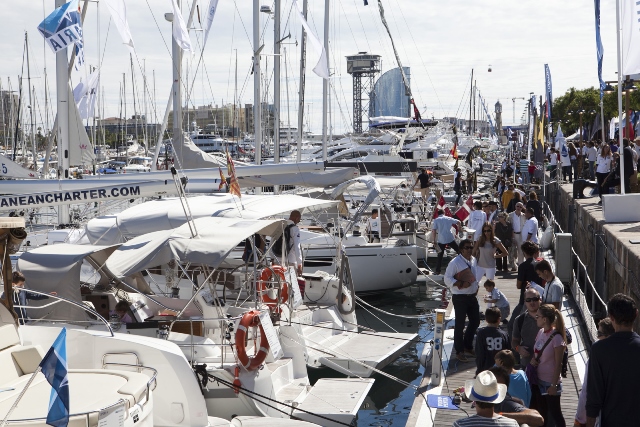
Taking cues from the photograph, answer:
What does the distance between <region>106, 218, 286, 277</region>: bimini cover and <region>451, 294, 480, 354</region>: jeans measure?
3.04 metres

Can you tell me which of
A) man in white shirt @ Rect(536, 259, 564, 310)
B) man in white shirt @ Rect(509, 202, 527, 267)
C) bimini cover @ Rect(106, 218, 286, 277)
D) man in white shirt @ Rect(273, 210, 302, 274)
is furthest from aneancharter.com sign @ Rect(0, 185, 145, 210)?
man in white shirt @ Rect(509, 202, 527, 267)

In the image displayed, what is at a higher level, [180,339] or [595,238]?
[595,238]

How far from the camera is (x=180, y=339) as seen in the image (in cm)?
1131

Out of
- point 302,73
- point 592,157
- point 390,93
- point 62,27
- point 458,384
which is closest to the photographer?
point 458,384

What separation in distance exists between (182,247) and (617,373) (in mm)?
6384

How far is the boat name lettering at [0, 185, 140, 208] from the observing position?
13297 millimetres

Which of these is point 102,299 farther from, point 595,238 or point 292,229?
point 595,238

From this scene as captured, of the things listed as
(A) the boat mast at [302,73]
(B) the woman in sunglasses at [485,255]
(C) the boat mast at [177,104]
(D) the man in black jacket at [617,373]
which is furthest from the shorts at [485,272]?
(A) the boat mast at [302,73]

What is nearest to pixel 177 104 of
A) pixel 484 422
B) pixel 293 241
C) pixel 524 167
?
pixel 293 241

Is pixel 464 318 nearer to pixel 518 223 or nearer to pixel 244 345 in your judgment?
pixel 244 345

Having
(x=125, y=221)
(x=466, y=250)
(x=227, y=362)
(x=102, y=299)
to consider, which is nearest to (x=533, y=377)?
(x=466, y=250)

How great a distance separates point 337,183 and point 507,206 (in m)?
6.17

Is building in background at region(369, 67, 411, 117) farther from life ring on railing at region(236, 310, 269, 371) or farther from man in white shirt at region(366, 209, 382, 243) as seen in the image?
life ring on railing at region(236, 310, 269, 371)

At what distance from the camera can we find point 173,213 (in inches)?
570
